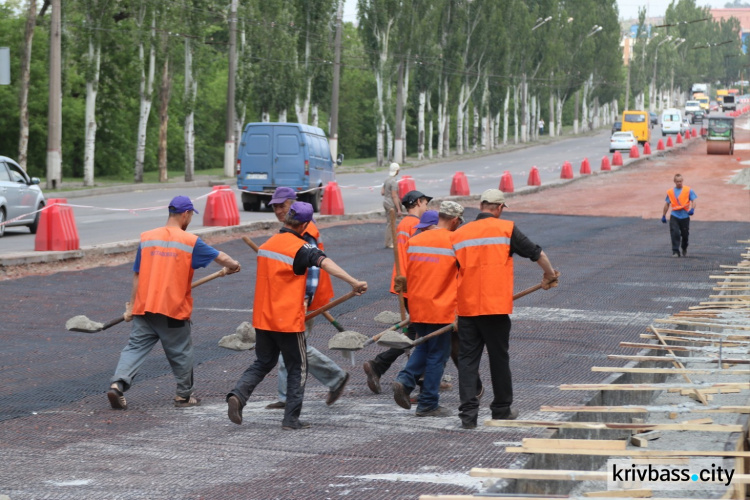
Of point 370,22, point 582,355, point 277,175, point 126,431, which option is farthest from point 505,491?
point 370,22

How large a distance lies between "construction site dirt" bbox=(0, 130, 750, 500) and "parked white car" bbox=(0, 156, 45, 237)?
16.2ft

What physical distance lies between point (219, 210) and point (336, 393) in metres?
16.4

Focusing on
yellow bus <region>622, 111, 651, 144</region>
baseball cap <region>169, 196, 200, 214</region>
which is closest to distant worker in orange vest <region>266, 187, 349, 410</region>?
baseball cap <region>169, 196, 200, 214</region>

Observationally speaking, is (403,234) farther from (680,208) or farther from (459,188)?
(459,188)

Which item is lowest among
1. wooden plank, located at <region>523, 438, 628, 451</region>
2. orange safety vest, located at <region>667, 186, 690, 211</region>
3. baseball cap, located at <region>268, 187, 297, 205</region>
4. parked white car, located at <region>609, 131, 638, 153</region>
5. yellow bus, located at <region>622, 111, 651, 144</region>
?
wooden plank, located at <region>523, 438, 628, 451</region>

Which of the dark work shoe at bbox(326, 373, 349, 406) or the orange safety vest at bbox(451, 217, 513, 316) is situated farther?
the dark work shoe at bbox(326, 373, 349, 406)

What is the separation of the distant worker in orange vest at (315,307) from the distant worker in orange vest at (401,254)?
643 mm

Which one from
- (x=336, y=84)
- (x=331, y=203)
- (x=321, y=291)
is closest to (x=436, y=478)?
(x=321, y=291)

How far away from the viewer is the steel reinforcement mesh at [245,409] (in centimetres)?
741

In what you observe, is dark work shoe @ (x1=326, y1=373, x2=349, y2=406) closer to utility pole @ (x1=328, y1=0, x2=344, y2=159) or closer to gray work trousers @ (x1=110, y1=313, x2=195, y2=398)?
gray work trousers @ (x1=110, y1=313, x2=195, y2=398)

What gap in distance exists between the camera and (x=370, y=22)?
216ft

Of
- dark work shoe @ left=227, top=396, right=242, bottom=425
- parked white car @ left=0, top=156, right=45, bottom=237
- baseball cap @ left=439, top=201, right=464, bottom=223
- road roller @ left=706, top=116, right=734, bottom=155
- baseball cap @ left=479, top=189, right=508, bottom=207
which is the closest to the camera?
dark work shoe @ left=227, top=396, right=242, bottom=425

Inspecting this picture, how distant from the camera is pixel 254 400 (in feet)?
33.7

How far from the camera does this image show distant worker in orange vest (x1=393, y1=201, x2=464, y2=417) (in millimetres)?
9664
